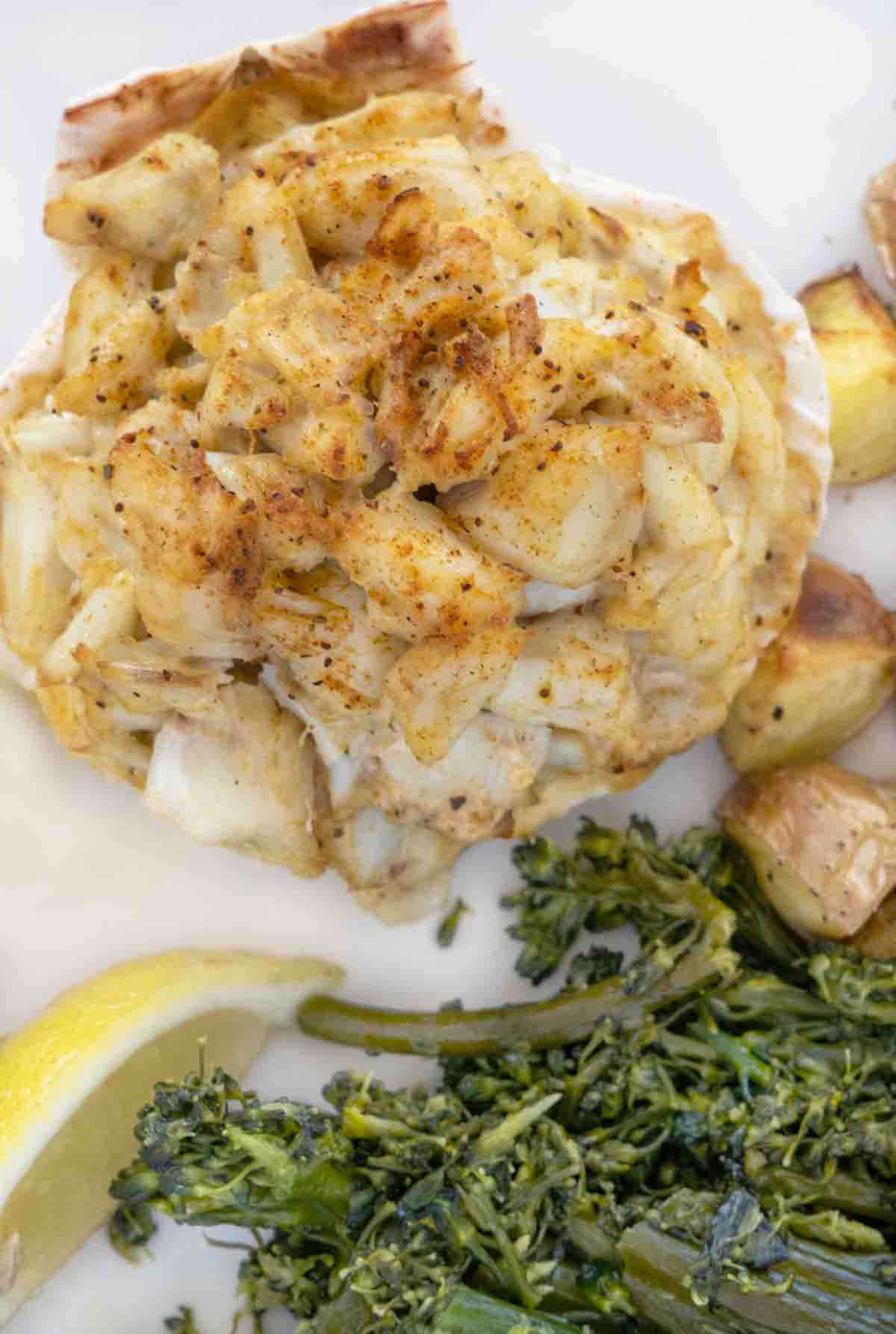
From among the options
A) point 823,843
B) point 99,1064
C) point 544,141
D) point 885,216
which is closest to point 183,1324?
A: point 99,1064

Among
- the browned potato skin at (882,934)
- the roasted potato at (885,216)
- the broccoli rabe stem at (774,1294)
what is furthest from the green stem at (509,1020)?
the roasted potato at (885,216)

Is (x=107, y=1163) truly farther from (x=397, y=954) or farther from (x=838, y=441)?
(x=838, y=441)

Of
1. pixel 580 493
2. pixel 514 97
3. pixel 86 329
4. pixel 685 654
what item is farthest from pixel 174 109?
pixel 685 654

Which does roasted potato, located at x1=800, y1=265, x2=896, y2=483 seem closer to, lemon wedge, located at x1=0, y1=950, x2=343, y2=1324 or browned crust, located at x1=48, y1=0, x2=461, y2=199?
browned crust, located at x1=48, y1=0, x2=461, y2=199

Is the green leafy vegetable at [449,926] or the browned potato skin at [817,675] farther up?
the browned potato skin at [817,675]

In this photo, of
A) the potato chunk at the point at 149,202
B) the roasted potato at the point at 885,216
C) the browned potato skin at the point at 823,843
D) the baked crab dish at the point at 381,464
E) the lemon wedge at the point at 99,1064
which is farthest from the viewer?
the roasted potato at the point at 885,216

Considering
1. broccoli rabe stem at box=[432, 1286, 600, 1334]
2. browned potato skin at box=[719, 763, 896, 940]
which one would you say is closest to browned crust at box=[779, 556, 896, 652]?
browned potato skin at box=[719, 763, 896, 940]

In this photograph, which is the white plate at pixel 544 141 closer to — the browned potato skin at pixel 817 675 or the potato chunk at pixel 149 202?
the browned potato skin at pixel 817 675
